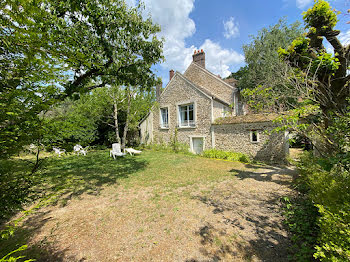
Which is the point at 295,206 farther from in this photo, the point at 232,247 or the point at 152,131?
the point at 152,131

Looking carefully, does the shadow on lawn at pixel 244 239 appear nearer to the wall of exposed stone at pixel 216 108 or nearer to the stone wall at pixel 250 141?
the stone wall at pixel 250 141

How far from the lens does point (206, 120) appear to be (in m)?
13.3

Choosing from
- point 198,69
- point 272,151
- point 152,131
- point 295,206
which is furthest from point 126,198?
point 198,69

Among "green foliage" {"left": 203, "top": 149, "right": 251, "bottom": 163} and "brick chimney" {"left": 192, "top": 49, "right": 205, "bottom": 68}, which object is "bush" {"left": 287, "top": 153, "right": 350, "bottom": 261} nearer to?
"green foliage" {"left": 203, "top": 149, "right": 251, "bottom": 163}

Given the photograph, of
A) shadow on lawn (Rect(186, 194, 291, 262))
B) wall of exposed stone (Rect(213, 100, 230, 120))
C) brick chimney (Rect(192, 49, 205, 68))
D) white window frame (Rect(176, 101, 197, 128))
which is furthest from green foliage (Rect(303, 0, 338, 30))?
brick chimney (Rect(192, 49, 205, 68))

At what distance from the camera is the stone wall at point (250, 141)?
33.0ft

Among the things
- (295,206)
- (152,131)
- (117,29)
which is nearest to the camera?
(295,206)

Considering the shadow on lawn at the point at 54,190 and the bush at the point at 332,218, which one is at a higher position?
the bush at the point at 332,218

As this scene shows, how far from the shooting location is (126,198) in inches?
201

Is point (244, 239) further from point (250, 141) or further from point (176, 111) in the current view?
point (176, 111)

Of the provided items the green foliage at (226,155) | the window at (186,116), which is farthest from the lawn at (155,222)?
the window at (186,116)

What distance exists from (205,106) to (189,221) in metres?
10.7

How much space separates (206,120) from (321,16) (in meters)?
9.27

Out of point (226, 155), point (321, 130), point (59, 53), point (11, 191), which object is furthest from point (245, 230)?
point (226, 155)
